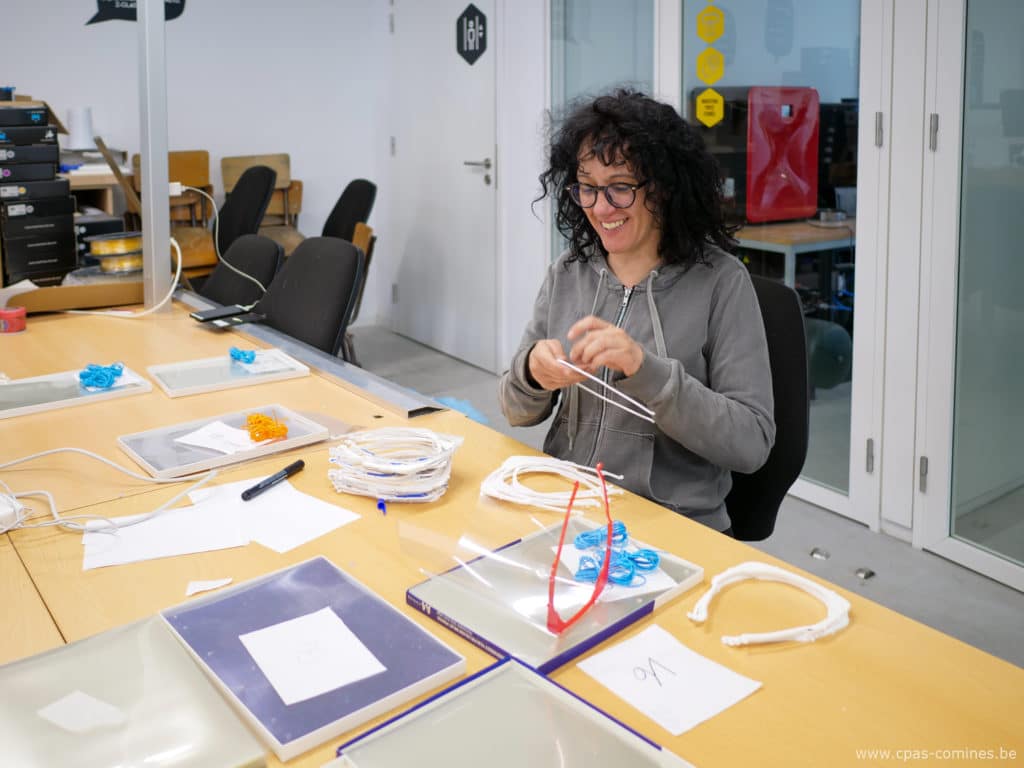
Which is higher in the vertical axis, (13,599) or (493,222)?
(493,222)

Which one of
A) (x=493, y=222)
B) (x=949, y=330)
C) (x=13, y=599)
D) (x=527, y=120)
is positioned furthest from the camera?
(x=493, y=222)

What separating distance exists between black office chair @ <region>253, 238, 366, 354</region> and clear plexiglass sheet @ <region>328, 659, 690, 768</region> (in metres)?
1.66

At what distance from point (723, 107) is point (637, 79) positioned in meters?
0.49

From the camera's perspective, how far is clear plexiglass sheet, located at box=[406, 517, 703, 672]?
101 centimetres

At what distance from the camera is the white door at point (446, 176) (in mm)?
4770

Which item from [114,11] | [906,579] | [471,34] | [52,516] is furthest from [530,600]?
[114,11]

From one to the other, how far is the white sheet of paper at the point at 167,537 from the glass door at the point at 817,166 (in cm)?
214

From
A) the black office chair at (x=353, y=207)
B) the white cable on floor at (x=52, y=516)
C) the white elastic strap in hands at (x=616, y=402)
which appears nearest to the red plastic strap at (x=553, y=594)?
the white elastic strap in hands at (x=616, y=402)

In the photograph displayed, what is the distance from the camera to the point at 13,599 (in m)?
1.16

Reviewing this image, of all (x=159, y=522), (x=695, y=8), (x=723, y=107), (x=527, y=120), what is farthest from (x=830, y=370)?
(x=159, y=522)

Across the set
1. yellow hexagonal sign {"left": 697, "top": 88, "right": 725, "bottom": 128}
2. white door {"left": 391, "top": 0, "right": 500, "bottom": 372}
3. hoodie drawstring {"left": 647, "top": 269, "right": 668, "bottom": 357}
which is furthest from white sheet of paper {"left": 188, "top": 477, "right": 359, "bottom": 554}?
white door {"left": 391, "top": 0, "right": 500, "bottom": 372}

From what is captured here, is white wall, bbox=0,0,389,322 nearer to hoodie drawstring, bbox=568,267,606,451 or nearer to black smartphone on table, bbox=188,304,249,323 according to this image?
black smartphone on table, bbox=188,304,249,323

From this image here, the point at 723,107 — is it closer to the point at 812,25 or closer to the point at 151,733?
the point at 812,25

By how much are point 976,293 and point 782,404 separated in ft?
3.92
